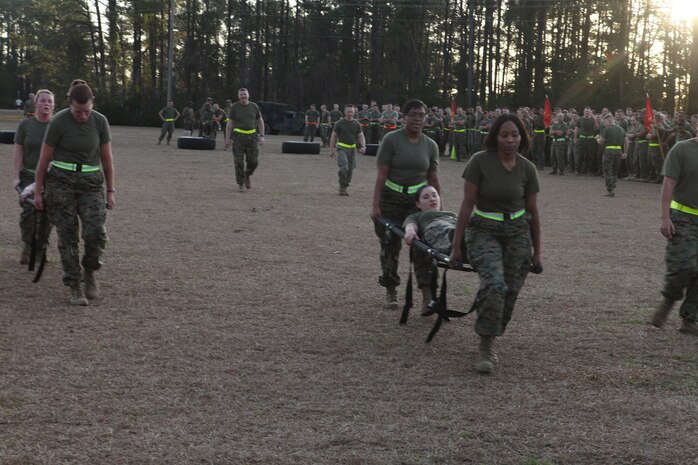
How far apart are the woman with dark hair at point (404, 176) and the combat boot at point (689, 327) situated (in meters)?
2.18

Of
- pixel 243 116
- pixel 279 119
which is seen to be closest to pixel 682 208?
pixel 243 116

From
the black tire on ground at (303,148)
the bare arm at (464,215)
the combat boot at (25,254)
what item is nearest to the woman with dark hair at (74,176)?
the combat boot at (25,254)

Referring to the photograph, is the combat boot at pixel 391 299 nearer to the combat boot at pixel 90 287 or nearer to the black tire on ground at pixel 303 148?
the combat boot at pixel 90 287

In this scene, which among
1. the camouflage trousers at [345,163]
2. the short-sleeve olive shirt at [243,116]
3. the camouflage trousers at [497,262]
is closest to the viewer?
the camouflage trousers at [497,262]

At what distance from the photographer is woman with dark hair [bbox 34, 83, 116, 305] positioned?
8336mm

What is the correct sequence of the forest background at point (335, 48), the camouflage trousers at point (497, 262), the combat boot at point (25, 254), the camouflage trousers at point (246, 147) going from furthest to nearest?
the forest background at point (335, 48) → the camouflage trousers at point (246, 147) → the combat boot at point (25, 254) → the camouflage trousers at point (497, 262)

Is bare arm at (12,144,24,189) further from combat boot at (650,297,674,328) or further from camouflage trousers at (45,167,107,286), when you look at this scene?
combat boot at (650,297,674,328)

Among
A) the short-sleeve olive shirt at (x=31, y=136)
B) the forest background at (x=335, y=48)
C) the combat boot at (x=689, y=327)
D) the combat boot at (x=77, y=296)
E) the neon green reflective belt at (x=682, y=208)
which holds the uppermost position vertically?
the forest background at (x=335, y=48)

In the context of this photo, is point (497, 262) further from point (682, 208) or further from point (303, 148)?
point (303, 148)

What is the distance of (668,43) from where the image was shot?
57531mm

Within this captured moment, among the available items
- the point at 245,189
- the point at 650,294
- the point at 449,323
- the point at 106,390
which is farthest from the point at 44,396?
the point at 245,189

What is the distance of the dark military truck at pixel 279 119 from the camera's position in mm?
58906

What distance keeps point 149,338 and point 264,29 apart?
7643 centimetres

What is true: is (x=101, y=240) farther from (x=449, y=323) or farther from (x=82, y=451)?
(x=82, y=451)
